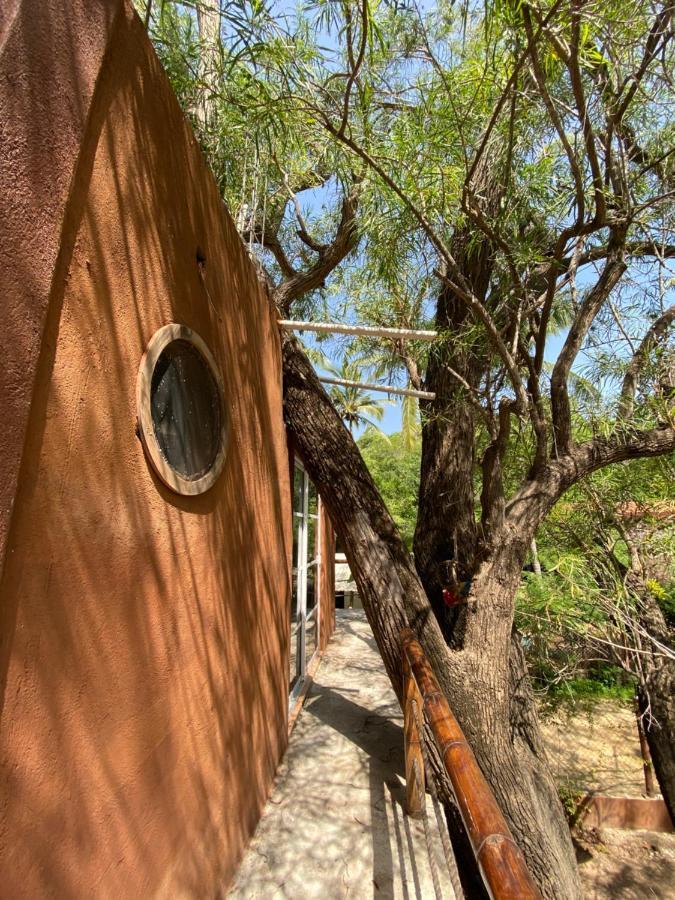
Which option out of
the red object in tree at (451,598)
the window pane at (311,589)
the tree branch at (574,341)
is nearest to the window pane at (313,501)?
the window pane at (311,589)

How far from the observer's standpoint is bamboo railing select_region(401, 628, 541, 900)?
A: 1043 millimetres

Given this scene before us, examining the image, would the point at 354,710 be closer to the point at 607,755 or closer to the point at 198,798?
the point at 198,798

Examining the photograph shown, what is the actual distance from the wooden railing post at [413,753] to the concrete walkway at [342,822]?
0.09 metres

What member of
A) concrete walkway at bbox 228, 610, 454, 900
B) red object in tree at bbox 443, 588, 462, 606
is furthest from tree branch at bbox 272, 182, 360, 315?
concrete walkway at bbox 228, 610, 454, 900

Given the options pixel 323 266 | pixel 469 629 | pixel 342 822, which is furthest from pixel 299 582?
pixel 323 266

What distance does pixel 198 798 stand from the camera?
1865mm

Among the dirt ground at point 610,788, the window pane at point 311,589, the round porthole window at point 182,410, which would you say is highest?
the round porthole window at point 182,410

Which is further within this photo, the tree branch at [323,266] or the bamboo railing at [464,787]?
the tree branch at [323,266]

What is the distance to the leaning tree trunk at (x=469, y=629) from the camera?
284 centimetres

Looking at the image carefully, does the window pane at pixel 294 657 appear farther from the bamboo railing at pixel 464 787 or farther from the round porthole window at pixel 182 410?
the round porthole window at pixel 182 410

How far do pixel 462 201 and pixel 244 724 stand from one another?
3007 mm

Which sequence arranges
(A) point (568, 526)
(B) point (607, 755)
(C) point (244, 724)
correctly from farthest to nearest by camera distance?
(B) point (607, 755) < (A) point (568, 526) < (C) point (244, 724)

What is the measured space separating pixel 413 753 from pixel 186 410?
2.18 m

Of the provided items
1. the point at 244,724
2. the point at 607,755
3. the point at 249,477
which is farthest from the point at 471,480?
the point at 607,755
